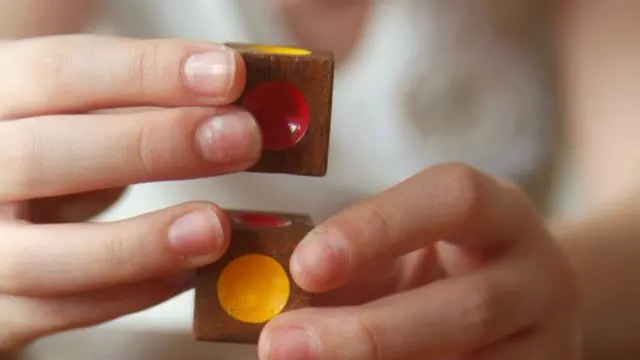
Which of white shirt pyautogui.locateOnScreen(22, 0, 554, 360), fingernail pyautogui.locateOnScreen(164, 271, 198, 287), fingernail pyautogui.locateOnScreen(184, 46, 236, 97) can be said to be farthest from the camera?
white shirt pyautogui.locateOnScreen(22, 0, 554, 360)

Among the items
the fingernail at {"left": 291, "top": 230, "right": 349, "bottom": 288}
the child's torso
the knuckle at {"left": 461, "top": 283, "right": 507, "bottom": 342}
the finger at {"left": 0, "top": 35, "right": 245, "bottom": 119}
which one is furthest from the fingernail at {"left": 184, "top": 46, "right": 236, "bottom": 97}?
the child's torso

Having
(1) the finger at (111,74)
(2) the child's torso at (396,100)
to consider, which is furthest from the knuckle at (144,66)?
(2) the child's torso at (396,100)

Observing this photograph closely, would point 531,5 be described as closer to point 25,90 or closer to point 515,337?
point 515,337

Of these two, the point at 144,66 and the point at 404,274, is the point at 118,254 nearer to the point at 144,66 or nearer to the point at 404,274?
the point at 144,66

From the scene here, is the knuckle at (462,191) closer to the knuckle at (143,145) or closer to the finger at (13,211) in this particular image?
the knuckle at (143,145)

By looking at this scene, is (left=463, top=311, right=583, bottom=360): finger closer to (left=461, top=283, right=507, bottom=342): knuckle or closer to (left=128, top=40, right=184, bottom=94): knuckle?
(left=461, top=283, right=507, bottom=342): knuckle

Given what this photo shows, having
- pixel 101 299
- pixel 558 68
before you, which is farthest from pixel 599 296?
pixel 101 299
